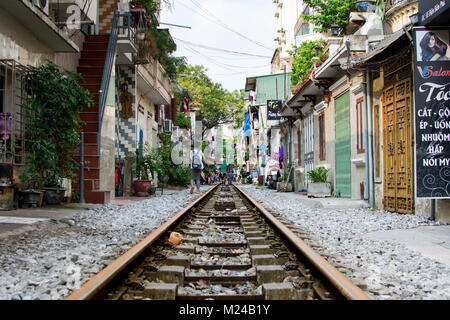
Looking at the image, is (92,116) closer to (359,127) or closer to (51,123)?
(51,123)

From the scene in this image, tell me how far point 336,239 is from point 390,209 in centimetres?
441

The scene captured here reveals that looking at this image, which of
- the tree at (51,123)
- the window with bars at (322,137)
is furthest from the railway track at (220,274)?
the window with bars at (322,137)

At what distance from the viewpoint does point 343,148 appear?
48.8 feet

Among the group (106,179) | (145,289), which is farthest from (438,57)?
(106,179)

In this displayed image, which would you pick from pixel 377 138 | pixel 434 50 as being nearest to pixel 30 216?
pixel 434 50

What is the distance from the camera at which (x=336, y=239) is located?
6516 millimetres

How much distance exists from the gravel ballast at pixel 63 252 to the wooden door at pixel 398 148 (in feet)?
15.8

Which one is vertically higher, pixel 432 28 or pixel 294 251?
pixel 432 28

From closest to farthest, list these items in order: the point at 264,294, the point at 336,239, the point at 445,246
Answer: the point at 264,294 → the point at 445,246 → the point at 336,239

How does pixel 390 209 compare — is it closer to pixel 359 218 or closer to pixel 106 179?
pixel 359 218

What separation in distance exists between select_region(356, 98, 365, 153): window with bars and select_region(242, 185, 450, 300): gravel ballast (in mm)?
4107

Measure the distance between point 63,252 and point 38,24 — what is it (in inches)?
264

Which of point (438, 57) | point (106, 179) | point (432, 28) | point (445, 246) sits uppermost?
point (432, 28)
